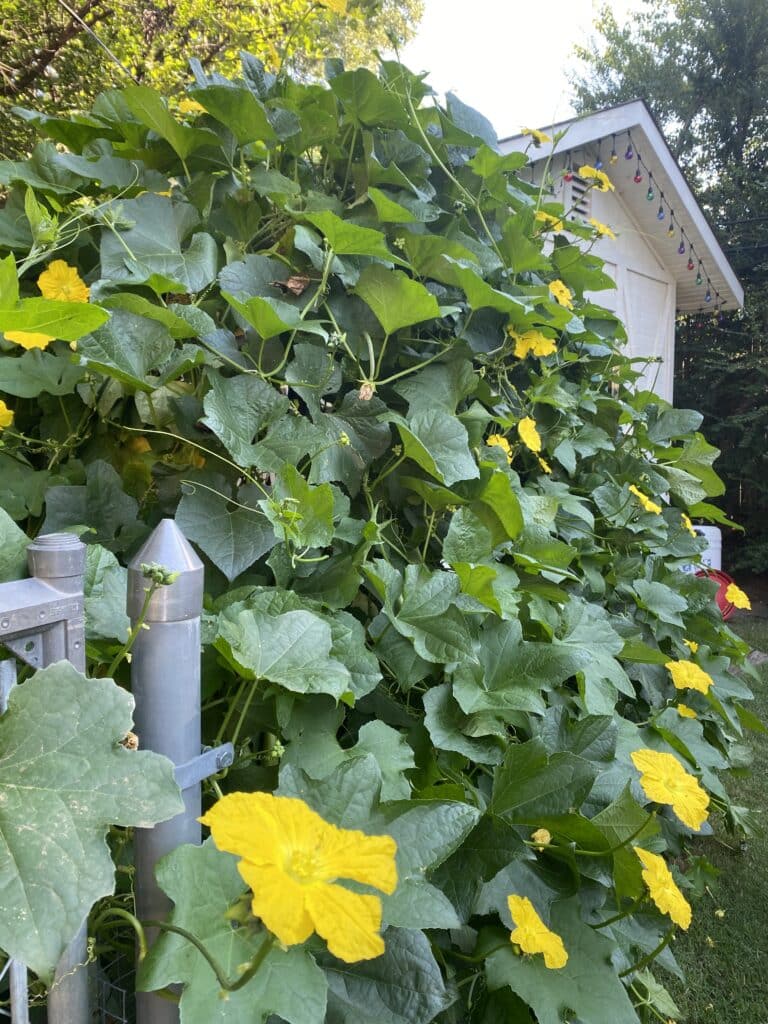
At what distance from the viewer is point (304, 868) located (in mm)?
476

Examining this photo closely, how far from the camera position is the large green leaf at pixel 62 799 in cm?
46

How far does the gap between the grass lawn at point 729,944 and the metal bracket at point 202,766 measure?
4.64ft

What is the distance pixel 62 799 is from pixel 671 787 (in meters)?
0.80

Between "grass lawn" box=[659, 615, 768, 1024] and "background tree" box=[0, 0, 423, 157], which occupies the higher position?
"background tree" box=[0, 0, 423, 157]

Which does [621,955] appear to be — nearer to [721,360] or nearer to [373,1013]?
[373,1013]

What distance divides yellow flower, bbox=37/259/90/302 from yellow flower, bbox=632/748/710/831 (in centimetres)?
104

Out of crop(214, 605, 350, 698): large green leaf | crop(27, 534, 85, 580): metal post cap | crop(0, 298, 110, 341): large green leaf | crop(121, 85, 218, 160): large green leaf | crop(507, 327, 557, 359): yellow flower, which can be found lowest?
crop(214, 605, 350, 698): large green leaf

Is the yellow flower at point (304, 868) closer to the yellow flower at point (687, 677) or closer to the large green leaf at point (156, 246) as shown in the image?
the large green leaf at point (156, 246)

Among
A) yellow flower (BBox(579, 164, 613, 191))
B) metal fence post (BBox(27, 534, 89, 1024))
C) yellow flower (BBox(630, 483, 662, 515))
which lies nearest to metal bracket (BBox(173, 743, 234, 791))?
metal fence post (BBox(27, 534, 89, 1024))

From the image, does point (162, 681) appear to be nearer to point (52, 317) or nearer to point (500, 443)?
point (52, 317)

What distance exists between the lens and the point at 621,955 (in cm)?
104

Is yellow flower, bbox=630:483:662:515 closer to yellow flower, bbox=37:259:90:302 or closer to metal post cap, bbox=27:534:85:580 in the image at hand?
yellow flower, bbox=37:259:90:302

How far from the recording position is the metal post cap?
576mm

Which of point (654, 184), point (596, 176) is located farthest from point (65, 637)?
point (654, 184)
